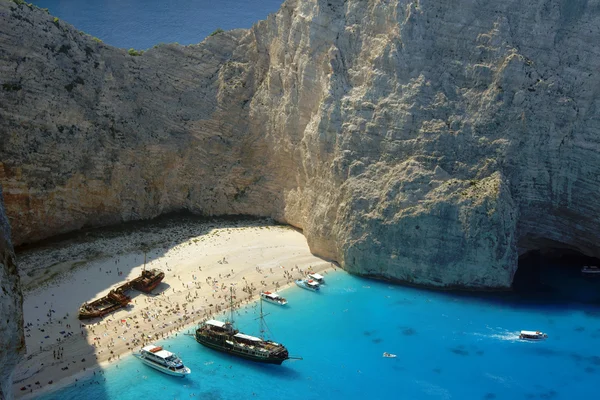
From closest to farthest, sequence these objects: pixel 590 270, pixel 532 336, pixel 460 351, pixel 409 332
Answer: pixel 460 351
pixel 532 336
pixel 409 332
pixel 590 270

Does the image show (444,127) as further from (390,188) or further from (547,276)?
(547,276)

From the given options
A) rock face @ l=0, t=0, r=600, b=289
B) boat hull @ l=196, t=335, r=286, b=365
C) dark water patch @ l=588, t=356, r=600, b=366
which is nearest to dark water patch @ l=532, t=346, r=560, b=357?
dark water patch @ l=588, t=356, r=600, b=366

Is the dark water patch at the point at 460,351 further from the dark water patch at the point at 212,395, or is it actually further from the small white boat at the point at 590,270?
the small white boat at the point at 590,270

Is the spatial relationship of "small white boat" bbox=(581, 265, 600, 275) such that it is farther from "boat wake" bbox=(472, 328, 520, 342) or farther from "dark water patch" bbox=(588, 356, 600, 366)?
Result: "dark water patch" bbox=(588, 356, 600, 366)

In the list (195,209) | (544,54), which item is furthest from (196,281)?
(544,54)

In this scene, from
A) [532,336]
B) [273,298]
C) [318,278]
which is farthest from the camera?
[318,278]

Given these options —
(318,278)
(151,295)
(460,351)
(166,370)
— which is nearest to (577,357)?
(460,351)

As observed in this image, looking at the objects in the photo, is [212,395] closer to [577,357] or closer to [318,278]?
[318,278]
